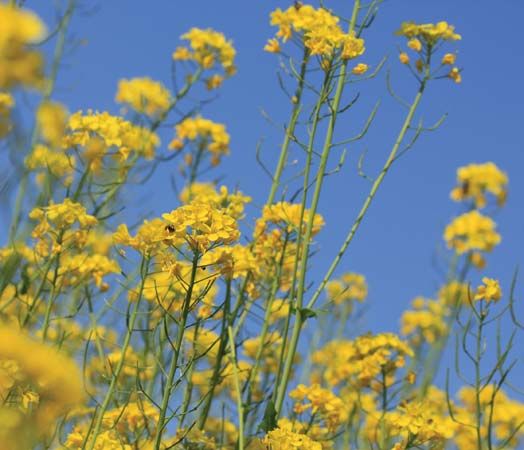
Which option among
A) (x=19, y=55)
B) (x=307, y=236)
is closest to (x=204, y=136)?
(x=307, y=236)

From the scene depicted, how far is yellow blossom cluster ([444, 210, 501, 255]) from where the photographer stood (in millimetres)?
5035

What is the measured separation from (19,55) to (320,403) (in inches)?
95.4

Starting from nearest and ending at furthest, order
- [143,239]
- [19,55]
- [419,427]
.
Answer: [19,55], [143,239], [419,427]

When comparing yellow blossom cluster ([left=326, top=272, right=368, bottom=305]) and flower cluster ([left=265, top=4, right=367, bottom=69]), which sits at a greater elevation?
yellow blossom cluster ([left=326, top=272, right=368, bottom=305])

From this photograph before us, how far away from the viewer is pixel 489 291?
3018 mm

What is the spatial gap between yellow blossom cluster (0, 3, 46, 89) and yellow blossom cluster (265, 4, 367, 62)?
6.82 ft

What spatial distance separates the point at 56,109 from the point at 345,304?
4.71 metres

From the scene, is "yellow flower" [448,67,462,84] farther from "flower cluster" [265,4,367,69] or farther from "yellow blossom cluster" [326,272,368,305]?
"yellow blossom cluster" [326,272,368,305]

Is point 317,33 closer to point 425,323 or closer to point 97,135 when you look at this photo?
point 97,135

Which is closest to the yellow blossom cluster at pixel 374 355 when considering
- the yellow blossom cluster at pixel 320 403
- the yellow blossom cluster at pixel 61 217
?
the yellow blossom cluster at pixel 320 403

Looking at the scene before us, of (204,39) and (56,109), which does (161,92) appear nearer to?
(204,39)

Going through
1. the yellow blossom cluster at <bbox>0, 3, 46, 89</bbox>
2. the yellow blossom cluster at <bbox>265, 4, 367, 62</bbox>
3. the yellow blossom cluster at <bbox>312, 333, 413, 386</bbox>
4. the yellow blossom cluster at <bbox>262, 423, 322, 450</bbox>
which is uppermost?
the yellow blossom cluster at <bbox>265, 4, 367, 62</bbox>

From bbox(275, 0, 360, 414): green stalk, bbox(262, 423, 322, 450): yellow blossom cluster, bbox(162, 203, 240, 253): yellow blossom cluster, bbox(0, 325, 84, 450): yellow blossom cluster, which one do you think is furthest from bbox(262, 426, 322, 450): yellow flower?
bbox(0, 325, 84, 450): yellow blossom cluster

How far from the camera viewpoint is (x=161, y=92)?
4727 mm
